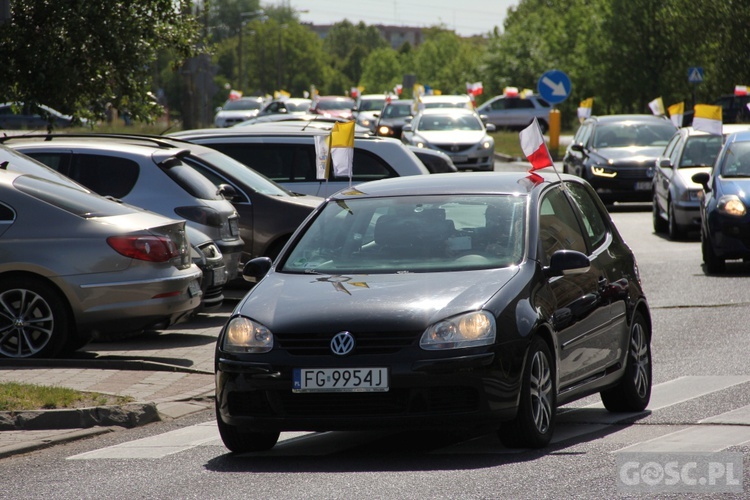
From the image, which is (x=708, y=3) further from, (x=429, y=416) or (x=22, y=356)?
(x=429, y=416)

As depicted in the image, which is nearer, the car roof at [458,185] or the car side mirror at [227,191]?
the car roof at [458,185]

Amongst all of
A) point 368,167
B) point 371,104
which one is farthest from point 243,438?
point 371,104

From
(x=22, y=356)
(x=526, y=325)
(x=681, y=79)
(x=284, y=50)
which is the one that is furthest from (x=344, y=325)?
Result: (x=284, y=50)

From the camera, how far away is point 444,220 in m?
8.23

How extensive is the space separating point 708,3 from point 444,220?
3848cm

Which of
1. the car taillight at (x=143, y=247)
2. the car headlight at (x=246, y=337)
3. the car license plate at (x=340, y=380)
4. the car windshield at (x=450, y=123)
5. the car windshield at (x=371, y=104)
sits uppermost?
the car headlight at (x=246, y=337)

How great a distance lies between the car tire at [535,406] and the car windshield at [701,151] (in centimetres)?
1514

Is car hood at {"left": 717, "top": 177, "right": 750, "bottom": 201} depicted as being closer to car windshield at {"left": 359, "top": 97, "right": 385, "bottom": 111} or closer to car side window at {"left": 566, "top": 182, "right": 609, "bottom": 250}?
car side window at {"left": 566, "top": 182, "right": 609, "bottom": 250}

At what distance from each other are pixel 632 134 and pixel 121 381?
19.2 metres

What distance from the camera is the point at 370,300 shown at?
286 inches

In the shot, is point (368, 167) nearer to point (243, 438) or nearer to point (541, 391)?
point (243, 438)

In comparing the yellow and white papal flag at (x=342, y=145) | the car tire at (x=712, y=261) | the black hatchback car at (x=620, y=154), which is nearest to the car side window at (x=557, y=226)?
the yellow and white papal flag at (x=342, y=145)

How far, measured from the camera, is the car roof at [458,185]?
850 centimetres

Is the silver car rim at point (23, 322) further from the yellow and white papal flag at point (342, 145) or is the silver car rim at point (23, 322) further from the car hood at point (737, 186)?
the car hood at point (737, 186)
